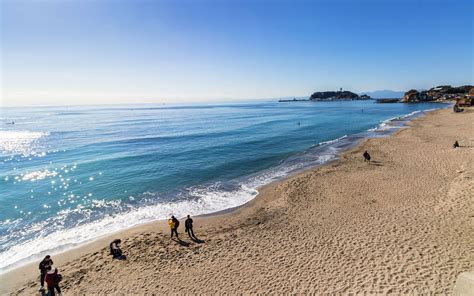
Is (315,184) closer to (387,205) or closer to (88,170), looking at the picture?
(387,205)

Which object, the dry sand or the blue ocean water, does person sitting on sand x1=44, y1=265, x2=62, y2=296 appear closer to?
the dry sand

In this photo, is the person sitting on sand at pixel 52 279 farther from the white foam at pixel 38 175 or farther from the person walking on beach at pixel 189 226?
the white foam at pixel 38 175

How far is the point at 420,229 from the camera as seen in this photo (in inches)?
445

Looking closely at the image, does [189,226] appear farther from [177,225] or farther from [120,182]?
[120,182]

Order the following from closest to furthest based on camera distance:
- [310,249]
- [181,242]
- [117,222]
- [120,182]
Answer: [310,249]
[181,242]
[117,222]
[120,182]

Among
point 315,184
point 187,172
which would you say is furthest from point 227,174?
point 315,184

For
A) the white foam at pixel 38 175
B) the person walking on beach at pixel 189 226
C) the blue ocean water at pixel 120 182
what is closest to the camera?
the person walking on beach at pixel 189 226

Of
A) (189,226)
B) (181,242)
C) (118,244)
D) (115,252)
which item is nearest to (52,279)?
(115,252)

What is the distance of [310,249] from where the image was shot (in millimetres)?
10750

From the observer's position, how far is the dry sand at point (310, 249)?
8.76 m

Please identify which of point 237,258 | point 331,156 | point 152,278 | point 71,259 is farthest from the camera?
point 331,156

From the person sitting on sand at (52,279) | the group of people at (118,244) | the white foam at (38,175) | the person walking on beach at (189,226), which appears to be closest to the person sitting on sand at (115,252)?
the group of people at (118,244)

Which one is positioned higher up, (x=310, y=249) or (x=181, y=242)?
(x=310, y=249)

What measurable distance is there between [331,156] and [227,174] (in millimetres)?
13610
